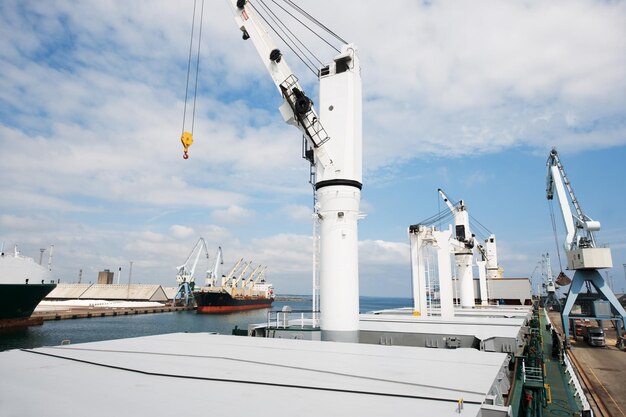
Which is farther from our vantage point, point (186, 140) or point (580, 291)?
point (580, 291)

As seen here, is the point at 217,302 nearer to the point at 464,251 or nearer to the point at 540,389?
the point at 464,251

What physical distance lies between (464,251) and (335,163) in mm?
40454

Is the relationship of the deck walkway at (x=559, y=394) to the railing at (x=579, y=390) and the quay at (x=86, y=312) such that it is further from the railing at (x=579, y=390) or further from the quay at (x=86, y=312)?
the quay at (x=86, y=312)

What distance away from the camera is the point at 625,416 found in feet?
66.7

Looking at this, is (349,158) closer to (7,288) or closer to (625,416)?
(625,416)

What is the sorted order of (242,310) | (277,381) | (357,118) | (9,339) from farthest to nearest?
(242,310), (9,339), (357,118), (277,381)

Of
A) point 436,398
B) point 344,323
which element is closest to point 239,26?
point 344,323

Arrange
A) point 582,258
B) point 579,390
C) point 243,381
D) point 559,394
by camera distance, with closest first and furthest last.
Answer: point 243,381 < point 579,390 < point 559,394 < point 582,258

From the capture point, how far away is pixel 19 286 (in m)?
65.0

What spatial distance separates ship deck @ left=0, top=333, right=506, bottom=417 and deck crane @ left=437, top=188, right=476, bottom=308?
139 feet

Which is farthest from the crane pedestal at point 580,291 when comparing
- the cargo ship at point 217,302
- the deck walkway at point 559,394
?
the cargo ship at point 217,302

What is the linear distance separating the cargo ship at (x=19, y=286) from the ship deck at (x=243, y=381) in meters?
66.5

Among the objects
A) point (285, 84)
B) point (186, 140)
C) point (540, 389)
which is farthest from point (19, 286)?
point (540, 389)

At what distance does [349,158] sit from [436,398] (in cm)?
1300
